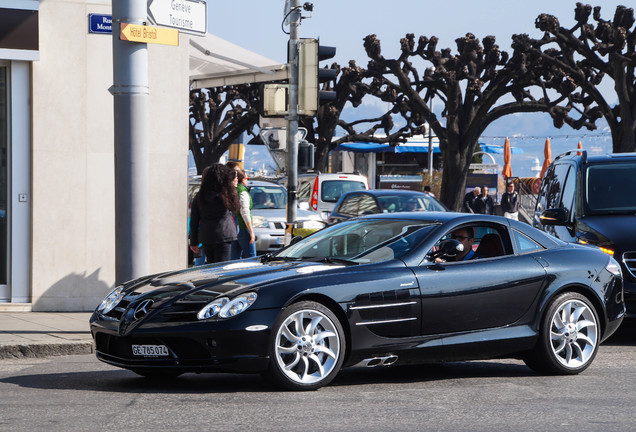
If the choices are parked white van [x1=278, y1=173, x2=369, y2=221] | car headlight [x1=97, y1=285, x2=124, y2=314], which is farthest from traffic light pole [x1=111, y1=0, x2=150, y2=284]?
parked white van [x1=278, y1=173, x2=369, y2=221]

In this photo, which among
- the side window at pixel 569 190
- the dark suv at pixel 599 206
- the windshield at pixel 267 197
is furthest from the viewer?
the windshield at pixel 267 197

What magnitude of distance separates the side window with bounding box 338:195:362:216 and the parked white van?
5143 millimetres

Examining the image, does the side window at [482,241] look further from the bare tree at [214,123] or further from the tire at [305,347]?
the bare tree at [214,123]

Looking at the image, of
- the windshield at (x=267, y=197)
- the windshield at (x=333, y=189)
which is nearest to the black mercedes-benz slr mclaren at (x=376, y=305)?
the windshield at (x=267, y=197)

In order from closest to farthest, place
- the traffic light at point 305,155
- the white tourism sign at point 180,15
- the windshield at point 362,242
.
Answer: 1. the windshield at point 362,242
2. the white tourism sign at point 180,15
3. the traffic light at point 305,155

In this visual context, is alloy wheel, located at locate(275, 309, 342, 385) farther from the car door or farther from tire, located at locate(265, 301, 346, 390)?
the car door

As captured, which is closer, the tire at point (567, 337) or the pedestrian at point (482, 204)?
the tire at point (567, 337)

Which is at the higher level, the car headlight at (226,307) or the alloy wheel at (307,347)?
the car headlight at (226,307)

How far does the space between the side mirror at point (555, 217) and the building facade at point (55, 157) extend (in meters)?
4.98

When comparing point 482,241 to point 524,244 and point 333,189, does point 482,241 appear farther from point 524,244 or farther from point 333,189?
point 333,189

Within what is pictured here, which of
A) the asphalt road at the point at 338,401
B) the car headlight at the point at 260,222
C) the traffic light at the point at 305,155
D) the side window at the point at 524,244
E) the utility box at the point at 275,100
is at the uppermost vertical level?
the utility box at the point at 275,100

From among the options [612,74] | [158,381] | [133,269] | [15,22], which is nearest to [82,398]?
[158,381]

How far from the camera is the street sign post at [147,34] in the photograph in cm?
1015

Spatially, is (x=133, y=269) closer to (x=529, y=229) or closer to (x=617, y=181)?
(x=529, y=229)
